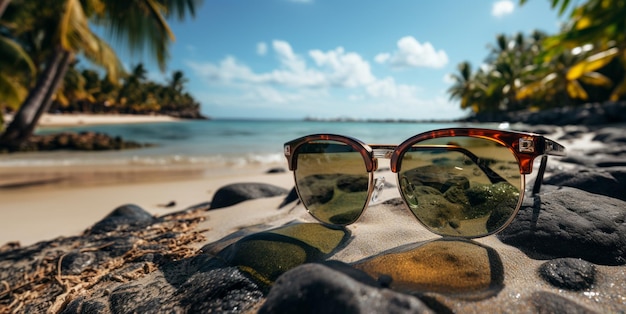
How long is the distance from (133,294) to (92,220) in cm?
313

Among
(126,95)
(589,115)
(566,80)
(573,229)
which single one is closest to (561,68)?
(566,80)

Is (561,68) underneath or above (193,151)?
above

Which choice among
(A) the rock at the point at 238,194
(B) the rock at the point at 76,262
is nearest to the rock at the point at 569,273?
(B) the rock at the point at 76,262

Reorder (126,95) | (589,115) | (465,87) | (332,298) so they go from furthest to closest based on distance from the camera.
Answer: (126,95), (465,87), (589,115), (332,298)

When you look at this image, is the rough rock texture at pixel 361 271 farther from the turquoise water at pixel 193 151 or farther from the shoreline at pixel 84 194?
the turquoise water at pixel 193 151

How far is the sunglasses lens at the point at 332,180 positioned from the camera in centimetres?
167

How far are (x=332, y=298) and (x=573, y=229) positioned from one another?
112 cm

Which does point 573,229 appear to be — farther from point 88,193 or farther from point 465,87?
point 465,87

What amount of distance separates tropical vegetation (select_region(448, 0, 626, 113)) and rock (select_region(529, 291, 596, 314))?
14691 millimetres

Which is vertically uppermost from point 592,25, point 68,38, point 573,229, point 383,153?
point 592,25

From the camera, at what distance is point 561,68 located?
2725cm

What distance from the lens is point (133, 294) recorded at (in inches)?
49.8

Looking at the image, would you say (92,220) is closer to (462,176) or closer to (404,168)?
(404,168)

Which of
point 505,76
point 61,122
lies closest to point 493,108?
point 505,76
